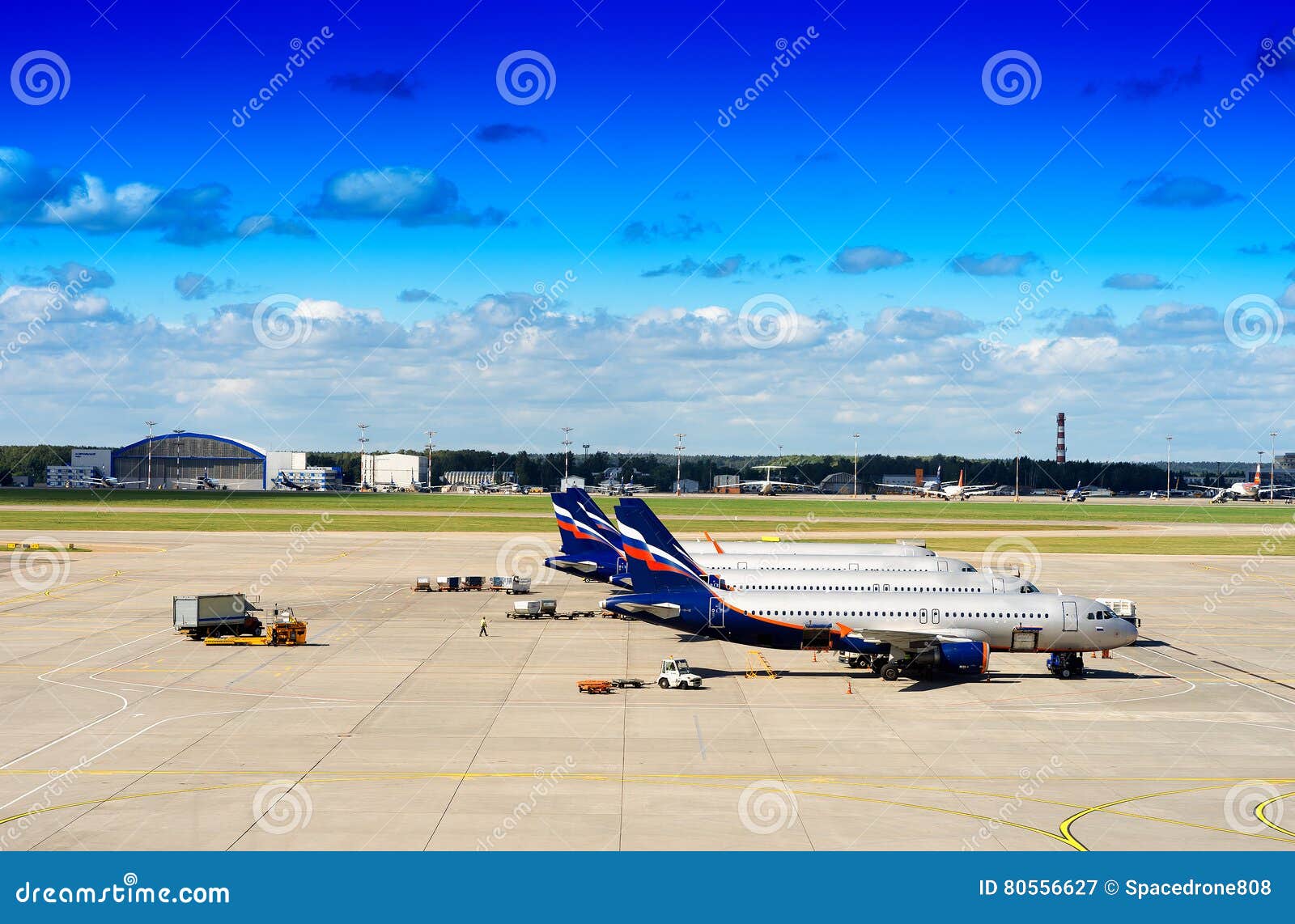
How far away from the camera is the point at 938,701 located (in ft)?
161

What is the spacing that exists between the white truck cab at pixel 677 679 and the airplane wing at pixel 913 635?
8.50 m

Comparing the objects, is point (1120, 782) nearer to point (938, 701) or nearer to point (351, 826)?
point (938, 701)

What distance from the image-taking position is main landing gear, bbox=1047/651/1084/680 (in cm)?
5562

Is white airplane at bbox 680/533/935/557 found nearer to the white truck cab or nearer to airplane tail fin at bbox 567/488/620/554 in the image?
airplane tail fin at bbox 567/488/620/554

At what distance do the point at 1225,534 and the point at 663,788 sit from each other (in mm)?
162081

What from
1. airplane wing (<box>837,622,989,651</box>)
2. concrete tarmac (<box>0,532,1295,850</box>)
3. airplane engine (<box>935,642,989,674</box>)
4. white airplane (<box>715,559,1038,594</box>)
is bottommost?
concrete tarmac (<box>0,532,1295,850</box>)

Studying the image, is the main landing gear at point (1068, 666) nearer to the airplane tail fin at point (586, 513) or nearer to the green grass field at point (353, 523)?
the airplane tail fin at point (586, 513)

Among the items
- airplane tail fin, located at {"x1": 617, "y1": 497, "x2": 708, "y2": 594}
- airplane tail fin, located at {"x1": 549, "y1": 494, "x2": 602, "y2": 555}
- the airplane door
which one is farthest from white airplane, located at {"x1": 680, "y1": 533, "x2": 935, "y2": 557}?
the airplane door

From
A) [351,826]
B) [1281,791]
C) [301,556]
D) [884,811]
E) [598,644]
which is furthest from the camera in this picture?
[301,556]

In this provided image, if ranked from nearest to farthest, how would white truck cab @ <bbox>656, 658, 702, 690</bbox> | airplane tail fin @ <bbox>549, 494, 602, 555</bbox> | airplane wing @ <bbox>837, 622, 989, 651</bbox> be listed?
white truck cab @ <bbox>656, 658, 702, 690</bbox>
airplane wing @ <bbox>837, 622, 989, 651</bbox>
airplane tail fin @ <bbox>549, 494, 602, 555</bbox>

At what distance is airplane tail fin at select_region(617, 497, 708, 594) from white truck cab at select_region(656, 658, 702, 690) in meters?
5.21

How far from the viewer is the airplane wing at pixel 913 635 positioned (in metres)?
52.9

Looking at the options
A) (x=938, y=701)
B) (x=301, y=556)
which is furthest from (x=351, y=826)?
(x=301, y=556)

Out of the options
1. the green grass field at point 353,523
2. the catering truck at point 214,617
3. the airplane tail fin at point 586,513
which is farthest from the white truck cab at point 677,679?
the green grass field at point 353,523
